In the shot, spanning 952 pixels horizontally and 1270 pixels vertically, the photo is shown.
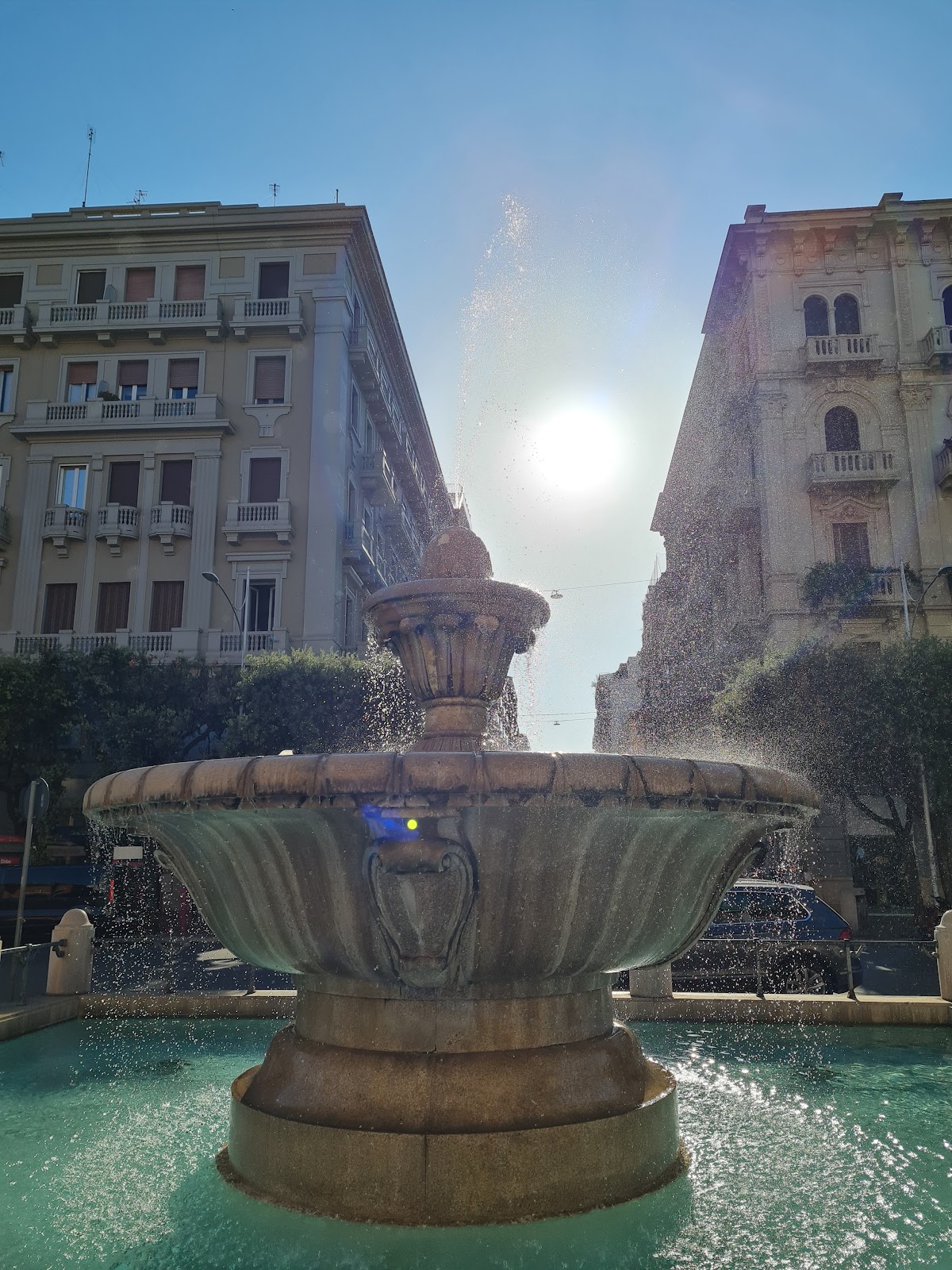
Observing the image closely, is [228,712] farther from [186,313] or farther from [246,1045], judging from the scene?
[246,1045]

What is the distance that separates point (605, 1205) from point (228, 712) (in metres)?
21.4

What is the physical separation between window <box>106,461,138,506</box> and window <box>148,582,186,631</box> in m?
3.00

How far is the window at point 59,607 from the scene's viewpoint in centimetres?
2888

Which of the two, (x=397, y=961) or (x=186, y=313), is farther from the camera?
(x=186, y=313)

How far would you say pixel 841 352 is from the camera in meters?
30.8

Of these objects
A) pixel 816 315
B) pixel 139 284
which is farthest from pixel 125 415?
pixel 816 315

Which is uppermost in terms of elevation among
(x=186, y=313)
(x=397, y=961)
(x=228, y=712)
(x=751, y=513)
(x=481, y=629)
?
(x=186, y=313)

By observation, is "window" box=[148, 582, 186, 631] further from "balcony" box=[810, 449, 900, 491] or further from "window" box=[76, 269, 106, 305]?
"balcony" box=[810, 449, 900, 491]

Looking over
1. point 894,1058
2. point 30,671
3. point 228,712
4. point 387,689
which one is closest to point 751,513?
point 387,689

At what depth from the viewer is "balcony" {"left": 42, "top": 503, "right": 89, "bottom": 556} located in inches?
1145

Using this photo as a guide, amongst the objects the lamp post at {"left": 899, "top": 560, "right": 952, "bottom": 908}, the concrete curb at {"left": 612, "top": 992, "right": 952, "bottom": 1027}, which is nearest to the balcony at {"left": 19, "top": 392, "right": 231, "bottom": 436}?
the lamp post at {"left": 899, "top": 560, "right": 952, "bottom": 908}

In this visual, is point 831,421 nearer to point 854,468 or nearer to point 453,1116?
point 854,468

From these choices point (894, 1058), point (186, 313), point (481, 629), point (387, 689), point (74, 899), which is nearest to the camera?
point (481, 629)

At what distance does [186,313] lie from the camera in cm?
3023
